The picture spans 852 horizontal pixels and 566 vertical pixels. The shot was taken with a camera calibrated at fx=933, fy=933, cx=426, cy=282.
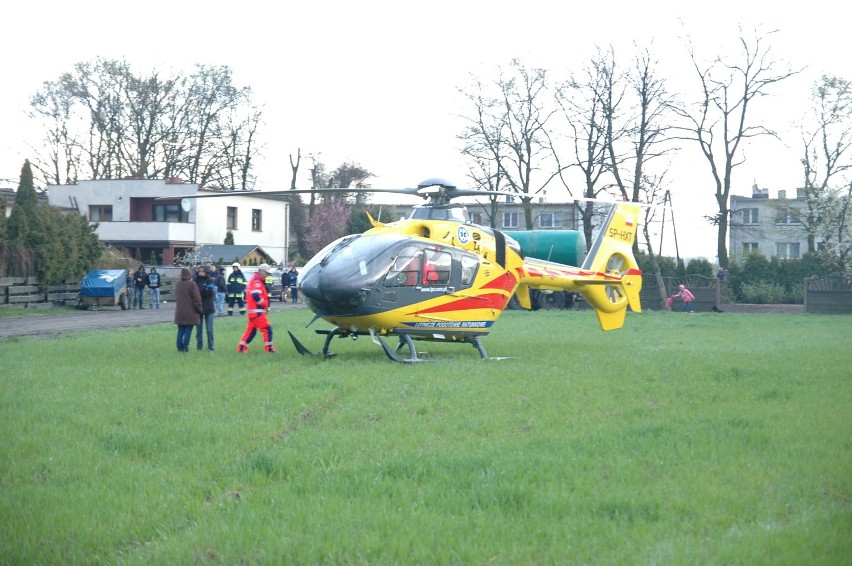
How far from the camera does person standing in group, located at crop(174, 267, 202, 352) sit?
18.2m

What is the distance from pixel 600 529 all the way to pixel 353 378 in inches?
317

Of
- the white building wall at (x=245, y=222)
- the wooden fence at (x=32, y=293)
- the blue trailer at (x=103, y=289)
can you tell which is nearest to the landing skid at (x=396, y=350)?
the wooden fence at (x=32, y=293)

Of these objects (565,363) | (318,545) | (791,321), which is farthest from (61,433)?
(791,321)

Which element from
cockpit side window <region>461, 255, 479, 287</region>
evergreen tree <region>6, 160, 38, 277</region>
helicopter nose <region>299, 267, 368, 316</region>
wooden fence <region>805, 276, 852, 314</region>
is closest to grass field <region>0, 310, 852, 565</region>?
helicopter nose <region>299, 267, 368, 316</region>

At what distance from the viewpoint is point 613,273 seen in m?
21.8

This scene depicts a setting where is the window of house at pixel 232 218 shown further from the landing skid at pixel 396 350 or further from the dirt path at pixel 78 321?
the landing skid at pixel 396 350

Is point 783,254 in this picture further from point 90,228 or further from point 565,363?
point 565,363

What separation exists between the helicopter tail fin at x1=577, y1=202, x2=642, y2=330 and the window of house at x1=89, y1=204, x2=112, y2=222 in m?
40.2

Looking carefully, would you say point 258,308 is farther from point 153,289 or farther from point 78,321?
point 153,289

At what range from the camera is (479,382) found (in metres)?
13.5

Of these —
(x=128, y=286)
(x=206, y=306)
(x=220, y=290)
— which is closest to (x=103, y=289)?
(x=128, y=286)

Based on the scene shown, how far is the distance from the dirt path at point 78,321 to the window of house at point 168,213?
63.6ft

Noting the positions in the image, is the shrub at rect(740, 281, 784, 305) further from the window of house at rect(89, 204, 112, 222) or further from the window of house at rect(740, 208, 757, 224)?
the window of house at rect(89, 204, 112, 222)

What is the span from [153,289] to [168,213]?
725 inches
